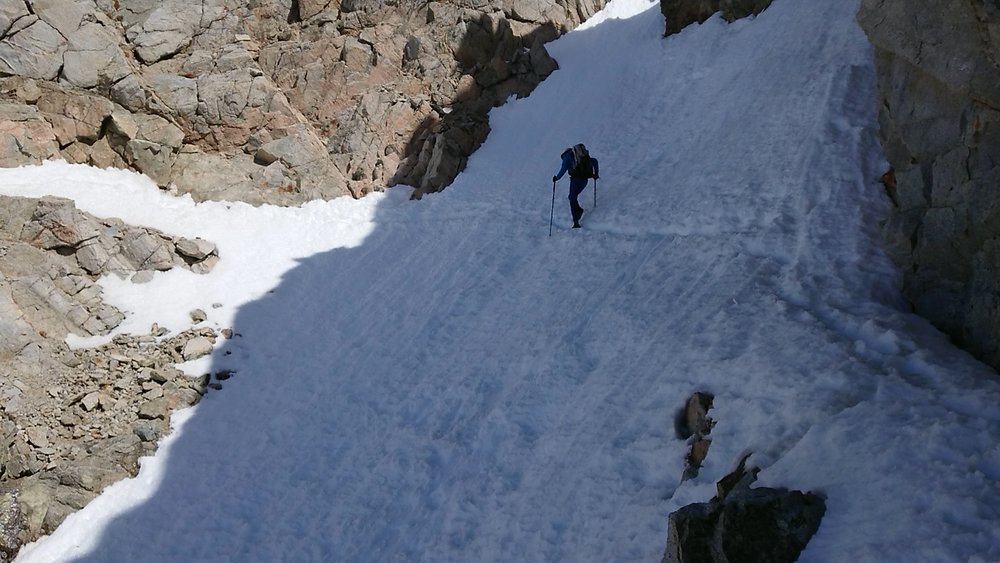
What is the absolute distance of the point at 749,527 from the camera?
18.4 ft

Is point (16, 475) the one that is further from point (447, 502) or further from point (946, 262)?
point (946, 262)

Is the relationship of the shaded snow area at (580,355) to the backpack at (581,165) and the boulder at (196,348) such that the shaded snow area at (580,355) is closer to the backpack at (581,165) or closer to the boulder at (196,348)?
the boulder at (196,348)

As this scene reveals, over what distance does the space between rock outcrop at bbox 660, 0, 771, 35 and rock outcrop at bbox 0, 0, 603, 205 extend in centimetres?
443

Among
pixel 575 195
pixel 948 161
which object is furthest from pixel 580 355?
pixel 948 161

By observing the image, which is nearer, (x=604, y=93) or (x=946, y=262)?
(x=946, y=262)

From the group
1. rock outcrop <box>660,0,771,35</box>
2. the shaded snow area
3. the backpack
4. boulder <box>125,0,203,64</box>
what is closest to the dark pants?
the backpack

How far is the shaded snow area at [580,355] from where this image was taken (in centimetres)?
703

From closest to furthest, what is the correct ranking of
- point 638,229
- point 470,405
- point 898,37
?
point 898,37
point 470,405
point 638,229

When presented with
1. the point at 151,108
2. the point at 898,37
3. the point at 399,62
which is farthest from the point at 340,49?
the point at 898,37

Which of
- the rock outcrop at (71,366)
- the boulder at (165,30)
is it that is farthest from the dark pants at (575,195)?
the boulder at (165,30)

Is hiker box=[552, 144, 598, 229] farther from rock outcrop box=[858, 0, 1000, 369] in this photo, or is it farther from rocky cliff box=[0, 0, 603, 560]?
rock outcrop box=[858, 0, 1000, 369]

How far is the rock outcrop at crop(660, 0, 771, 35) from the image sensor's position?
78.3 feet

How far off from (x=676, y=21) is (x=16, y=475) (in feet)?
82.3

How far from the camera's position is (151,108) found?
22.3 meters
